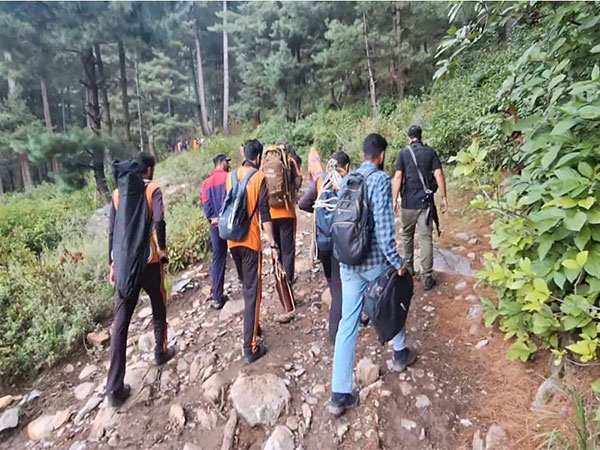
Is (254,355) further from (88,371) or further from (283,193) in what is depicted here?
(88,371)

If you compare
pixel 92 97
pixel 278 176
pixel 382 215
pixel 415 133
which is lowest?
pixel 382 215

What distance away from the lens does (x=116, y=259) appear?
10.3ft

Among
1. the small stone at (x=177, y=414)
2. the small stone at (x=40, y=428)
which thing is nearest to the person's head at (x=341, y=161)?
the small stone at (x=177, y=414)

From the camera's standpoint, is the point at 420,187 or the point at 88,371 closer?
the point at 88,371

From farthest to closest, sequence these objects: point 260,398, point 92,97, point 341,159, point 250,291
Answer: point 92,97
point 341,159
point 250,291
point 260,398

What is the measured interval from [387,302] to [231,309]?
2.41m

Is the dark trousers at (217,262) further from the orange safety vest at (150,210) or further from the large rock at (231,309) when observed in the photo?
the orange safety vest at (150,210)

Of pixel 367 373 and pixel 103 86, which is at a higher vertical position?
pixel 103 86

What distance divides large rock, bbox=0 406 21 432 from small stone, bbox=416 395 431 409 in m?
3.52

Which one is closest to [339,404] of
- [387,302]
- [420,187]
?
[387,302]

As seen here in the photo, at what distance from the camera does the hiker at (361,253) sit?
258 centimetres

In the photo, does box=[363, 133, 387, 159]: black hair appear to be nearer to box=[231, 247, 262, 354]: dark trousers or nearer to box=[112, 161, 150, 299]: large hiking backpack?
box=[231, 247, 262, 354]: dark trousers

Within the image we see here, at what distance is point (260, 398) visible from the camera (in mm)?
2891

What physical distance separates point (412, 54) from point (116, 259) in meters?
14.6
